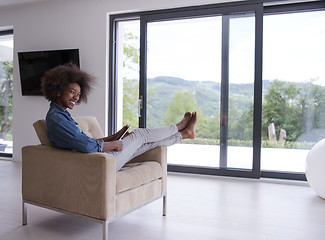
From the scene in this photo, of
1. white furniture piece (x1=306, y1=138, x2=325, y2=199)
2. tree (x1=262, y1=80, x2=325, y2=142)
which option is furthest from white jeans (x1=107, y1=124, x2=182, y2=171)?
tree (x1=262, y1=80, x2=325, y2=142)

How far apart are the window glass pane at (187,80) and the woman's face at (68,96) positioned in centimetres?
213

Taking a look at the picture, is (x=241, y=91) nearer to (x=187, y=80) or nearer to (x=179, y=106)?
(x=187, y=80)

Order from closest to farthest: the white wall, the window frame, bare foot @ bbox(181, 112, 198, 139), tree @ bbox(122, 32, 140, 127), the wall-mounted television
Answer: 1. bare foot @ bbox(181, 112, 198, 139)
2. the white wall
3. the wall-mounted television
4. tree @ bbox(122, 32, 140, 127)
5. the window frame

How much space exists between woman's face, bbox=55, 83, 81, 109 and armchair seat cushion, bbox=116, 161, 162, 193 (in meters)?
0.64

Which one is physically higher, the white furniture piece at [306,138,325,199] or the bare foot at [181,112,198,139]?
the bare foot at [181,112,198,139]

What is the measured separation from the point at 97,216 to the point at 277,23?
3343mm

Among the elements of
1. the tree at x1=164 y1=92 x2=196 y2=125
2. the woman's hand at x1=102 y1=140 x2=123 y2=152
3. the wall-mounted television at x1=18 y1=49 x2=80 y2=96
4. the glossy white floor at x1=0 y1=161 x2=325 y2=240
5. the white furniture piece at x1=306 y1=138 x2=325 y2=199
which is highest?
the wall-mounted television at x1=18 y1=49 x2=80 y2=96

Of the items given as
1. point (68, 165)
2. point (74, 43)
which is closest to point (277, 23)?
point (74, 43)

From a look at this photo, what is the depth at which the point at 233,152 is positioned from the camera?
3883 mm

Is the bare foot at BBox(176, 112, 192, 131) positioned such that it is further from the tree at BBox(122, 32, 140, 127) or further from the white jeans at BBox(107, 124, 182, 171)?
the tree at BBox(122, 32, 140, 127)

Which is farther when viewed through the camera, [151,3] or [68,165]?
[151,3]

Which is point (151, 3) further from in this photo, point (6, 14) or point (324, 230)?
point (324, 230)

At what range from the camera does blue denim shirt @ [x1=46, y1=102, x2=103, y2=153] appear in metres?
1.95

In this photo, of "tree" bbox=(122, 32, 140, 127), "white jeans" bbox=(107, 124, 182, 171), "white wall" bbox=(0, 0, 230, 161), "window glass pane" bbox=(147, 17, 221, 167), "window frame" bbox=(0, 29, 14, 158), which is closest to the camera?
"white jeans" bbox=(107, 124, 182, 171)
